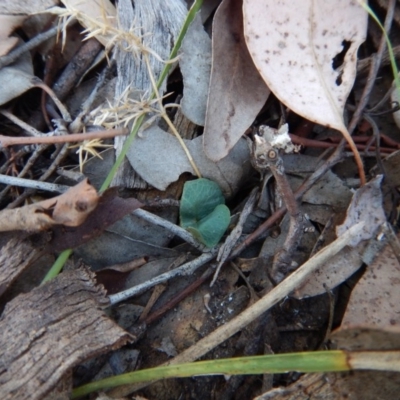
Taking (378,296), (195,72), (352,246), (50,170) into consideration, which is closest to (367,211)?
(352,246)

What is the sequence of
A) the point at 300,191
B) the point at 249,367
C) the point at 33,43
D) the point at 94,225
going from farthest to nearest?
the point at 33,43 → the point at 300,191 → the point at 94,225 → the point at 249,367

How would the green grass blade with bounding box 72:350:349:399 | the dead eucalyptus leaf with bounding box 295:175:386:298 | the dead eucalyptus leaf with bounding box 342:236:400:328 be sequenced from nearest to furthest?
the green grass blade with bounding box 72:350:349:399, the dead eucalyptus leaf with bounding box 342:236:400:328, the dead eucalyptus leaf with bounding box 295:175:386:298

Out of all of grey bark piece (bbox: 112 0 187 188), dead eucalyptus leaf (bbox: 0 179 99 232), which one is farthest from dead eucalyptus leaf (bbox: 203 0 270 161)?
dead eucalyptus leaf (bbox: 0 179 99 232)

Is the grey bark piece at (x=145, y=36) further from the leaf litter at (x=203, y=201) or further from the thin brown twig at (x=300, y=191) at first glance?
the thin brown twig at (x=300, y=191)

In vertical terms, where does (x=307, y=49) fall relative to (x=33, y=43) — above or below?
below

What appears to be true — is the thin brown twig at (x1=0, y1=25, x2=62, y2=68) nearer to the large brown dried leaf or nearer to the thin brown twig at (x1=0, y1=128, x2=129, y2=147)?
the thin brown twig at (x1=0, y1=128, x2=129, y2=147)

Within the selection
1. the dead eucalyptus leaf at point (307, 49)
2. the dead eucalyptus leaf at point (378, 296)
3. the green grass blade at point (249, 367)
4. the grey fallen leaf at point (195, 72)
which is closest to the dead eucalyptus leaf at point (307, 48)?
the dead eucalyptus leaf at point (307, 49)

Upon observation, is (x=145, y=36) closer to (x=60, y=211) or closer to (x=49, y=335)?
(x=60, y=211)
